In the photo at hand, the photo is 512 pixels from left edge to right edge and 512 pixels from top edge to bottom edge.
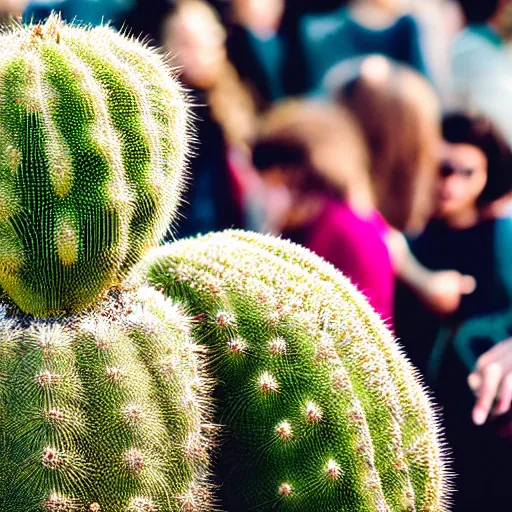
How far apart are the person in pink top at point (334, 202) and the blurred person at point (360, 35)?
2.11 feet

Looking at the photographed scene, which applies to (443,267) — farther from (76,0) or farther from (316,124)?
(76,0)

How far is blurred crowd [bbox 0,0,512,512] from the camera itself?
2.32m

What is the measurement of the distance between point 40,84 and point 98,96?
6cm

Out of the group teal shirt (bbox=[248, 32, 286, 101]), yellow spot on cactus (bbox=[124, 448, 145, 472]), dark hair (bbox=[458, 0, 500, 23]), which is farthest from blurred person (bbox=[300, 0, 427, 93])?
yellow spot on cactus (bbox=[124, 448, 145, 472])

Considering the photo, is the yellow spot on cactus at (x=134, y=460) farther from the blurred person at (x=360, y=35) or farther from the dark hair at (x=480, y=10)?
the dark hair at (x=480, y=10)

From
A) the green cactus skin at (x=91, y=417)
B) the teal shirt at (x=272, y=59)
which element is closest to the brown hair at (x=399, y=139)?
the teal shirt at (x=272, y=59)

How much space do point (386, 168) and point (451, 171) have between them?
25cm

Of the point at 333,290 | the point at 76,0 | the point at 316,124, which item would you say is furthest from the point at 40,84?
the point at 316,124

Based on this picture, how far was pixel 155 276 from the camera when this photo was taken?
110 cm

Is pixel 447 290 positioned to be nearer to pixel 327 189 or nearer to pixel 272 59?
pixel 327 189

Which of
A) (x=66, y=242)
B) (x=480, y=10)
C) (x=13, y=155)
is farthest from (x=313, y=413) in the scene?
(x=480, y=10)

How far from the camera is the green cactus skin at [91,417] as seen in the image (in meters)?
0.92

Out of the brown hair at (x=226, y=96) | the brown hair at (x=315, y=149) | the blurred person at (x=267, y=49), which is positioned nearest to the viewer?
the brown hair at (x=315, y=149)

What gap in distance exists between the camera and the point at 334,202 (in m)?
2.38
